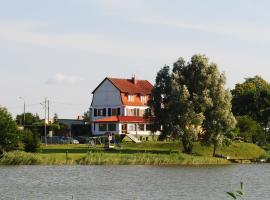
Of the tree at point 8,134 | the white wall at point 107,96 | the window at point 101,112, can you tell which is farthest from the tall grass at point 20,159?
the window at point 101,112

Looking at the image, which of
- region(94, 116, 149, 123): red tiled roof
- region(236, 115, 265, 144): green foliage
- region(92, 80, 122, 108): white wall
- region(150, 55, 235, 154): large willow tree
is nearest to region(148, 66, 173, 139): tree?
region(150, 55, 235, 154): large willow tree

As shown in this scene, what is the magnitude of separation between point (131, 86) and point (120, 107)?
5420 millimetres

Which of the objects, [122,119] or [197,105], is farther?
[122,119]

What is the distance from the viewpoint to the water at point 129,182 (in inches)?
1837

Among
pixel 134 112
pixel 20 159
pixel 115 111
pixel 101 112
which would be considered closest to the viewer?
pixel 20 159

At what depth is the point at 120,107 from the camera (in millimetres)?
128375

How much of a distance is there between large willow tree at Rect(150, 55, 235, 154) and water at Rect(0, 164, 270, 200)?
990 cm

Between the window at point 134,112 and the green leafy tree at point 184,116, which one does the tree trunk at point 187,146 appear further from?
the window at point 134,112

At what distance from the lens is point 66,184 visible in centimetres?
5375

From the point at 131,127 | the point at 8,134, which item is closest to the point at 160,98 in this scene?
the point at 8,134

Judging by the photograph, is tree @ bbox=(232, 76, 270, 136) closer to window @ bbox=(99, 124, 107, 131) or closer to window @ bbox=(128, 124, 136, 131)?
window @ bbox=(128, 124, 136, 131)

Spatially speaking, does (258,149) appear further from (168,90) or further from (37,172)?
(37,172)

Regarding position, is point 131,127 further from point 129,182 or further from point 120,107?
point 129,182

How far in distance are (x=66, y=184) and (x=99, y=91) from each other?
79043mm
